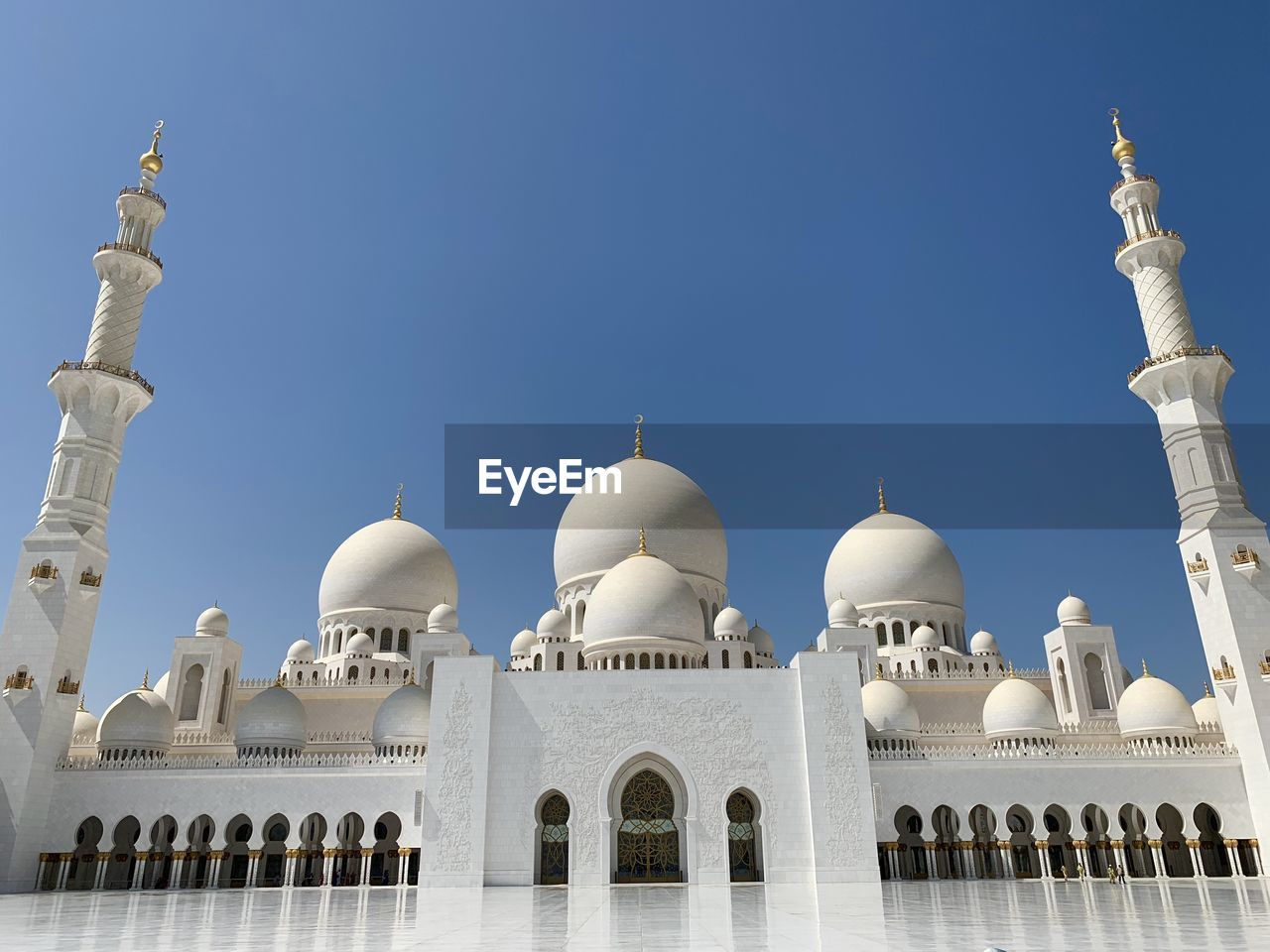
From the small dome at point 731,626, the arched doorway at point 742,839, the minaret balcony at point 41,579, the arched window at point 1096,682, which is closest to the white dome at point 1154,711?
the arched window at point 1096,682

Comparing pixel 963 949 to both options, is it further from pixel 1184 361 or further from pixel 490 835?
pixel 1184 361

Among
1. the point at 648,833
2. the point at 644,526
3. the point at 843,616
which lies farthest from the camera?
the point at 843,616

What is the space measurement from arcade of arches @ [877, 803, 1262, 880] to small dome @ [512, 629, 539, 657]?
11451 mm

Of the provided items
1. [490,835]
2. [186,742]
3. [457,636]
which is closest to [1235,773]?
[490,835]

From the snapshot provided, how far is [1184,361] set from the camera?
21.7 meters

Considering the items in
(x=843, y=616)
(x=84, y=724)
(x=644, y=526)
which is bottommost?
(x=84, y=724)

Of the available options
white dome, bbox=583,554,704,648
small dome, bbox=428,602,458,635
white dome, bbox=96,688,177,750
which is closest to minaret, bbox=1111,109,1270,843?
white dome, bbox=583,554,704,648

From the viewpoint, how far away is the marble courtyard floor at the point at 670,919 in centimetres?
766

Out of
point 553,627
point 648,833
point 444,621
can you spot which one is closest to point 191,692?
point 444,621

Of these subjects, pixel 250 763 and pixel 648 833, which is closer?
pixel 648 833

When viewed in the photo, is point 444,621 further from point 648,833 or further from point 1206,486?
point 1206,486

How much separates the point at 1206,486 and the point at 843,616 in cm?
1028

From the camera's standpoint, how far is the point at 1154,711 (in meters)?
21.7

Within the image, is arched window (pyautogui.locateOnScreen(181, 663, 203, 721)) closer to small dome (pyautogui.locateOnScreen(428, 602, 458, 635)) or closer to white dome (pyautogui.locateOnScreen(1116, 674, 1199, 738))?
small dome (pyautogui.locateOnScreen(428, 602, 458, 635))
